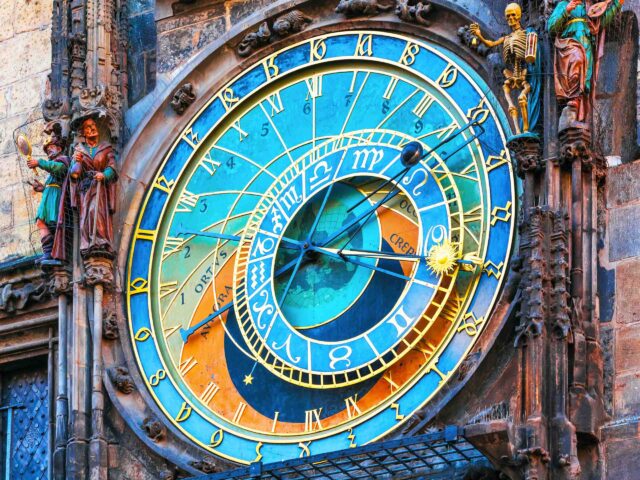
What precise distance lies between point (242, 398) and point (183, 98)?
6.24ft

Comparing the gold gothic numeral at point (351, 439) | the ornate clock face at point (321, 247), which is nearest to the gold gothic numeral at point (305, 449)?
the ornate clock face at point (321, 247)

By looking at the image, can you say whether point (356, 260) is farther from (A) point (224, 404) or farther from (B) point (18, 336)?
(B) point (18, 336)

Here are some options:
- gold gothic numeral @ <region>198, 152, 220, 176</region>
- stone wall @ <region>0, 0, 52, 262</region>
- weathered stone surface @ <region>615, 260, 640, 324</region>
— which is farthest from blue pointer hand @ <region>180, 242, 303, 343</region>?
weathered stone surface @ <region>615, 260, 640, 324</region>

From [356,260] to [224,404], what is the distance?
1046 mm

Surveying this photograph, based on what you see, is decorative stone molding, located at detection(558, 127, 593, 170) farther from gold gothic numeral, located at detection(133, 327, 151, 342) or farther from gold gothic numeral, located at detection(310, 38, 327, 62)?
gold gothic numeral, located at detection(133, 327, 151, 342)

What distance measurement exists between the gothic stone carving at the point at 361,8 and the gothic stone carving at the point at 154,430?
245 cm

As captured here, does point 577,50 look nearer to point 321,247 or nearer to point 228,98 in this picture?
point 321,247

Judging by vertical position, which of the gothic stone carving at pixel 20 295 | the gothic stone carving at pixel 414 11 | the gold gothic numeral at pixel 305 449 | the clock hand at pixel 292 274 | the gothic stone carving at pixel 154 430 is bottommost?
the gold gothic numeral at pixel 305 449

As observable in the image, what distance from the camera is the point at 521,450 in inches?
494

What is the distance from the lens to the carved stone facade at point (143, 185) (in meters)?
12.8

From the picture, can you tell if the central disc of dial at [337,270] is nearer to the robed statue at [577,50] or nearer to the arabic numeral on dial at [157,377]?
the arabic numeral on dial at [157,377]

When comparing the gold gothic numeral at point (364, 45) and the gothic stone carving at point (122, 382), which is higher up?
the gold gothic numeral at point (364, 45)

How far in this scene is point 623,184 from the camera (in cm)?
1343

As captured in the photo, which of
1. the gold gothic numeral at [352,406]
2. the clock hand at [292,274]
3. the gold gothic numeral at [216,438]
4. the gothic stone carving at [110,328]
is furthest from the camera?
the gothic stone carving at [110,328]
